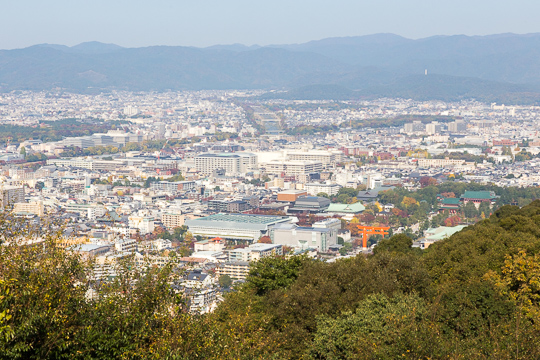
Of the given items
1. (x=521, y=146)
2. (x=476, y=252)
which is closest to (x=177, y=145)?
(x=521, y=146)

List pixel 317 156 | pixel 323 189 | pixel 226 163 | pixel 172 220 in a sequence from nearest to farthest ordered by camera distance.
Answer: pixel 172 220
pixel 323 189
pixel 226 163
pixel 317 156

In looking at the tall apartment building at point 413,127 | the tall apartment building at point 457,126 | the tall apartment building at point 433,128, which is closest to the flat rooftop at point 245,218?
the tall apartment building at point 433,128

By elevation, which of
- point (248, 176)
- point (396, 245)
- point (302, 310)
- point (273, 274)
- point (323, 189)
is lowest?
point (248, 176)

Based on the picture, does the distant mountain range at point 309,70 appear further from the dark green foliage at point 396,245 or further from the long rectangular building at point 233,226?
the dark green foliage at point 396,245

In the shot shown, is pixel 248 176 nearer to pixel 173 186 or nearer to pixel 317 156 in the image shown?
pixel 317 156

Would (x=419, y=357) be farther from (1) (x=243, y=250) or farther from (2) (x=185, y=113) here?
(2) (x=185, y=113)

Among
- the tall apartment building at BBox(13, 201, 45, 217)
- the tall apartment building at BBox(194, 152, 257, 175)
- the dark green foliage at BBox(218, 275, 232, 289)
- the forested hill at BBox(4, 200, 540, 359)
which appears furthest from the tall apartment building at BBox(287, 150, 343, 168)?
the forested hill at BBox(4, 200, 540, 359)

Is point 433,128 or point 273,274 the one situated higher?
point 273,274

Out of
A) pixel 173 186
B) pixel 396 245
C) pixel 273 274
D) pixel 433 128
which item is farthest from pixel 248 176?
pixel 273 274
